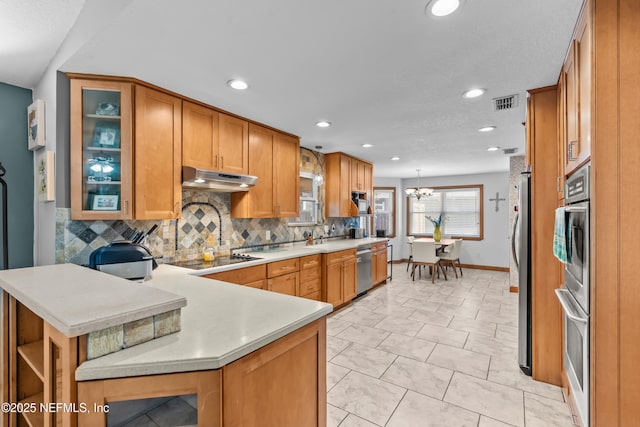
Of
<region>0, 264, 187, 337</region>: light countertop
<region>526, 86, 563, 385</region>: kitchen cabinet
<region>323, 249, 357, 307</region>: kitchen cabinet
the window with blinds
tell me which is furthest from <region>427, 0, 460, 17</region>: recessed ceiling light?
the window with blinds

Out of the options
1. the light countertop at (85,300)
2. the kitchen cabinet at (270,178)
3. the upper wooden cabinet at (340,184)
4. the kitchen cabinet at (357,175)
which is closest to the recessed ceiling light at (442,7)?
the light countertop at (85,300)

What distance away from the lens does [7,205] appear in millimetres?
2303

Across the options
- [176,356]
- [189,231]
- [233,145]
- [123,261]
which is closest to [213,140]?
[233,145]

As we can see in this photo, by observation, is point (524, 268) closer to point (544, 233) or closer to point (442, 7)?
point (544, 233)

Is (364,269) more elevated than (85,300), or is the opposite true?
(85,300)

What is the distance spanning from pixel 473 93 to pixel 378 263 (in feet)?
11.4

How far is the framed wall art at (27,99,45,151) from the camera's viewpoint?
7.30 feet

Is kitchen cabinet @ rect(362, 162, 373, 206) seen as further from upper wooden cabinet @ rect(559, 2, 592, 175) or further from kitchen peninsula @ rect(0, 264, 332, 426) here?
kitchen peninsula @ rect(0, 264, 332, 426)

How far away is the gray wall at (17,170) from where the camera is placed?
2375mm

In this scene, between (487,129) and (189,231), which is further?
(487,129)

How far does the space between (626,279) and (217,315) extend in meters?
1.80

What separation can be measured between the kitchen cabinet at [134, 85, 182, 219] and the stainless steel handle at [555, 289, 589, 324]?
282 cm

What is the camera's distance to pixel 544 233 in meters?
2.29

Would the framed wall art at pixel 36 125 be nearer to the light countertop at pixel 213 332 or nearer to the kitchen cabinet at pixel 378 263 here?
the light countertop at pixel 213 332
